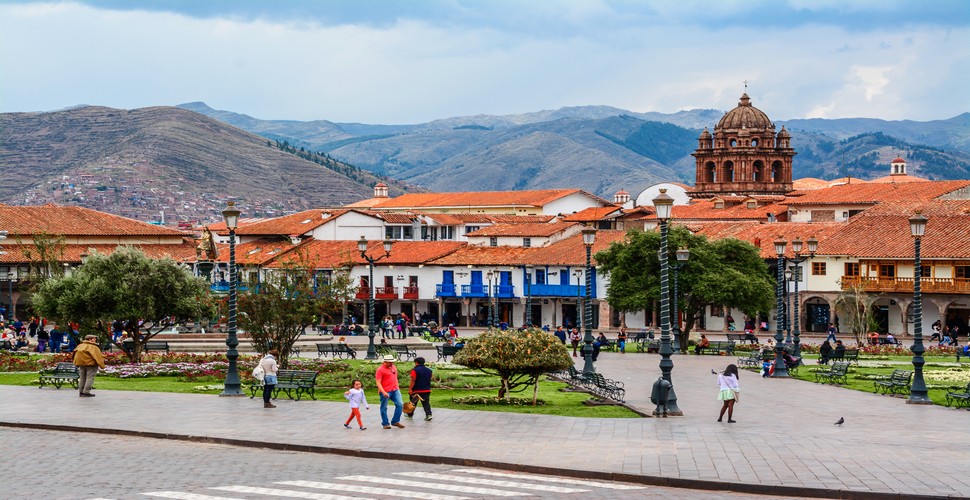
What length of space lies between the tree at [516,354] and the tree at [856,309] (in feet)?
118

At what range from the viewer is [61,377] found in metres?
30.9

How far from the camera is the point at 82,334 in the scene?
40406mm

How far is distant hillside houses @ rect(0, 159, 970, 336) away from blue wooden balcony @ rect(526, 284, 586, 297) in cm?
6

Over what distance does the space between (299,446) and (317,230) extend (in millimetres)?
72521

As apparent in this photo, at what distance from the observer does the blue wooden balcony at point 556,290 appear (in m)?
77.9

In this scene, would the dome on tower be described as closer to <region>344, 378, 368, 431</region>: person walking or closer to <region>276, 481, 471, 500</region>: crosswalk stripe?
<region>344, 378, 368, 431</region>: person walking

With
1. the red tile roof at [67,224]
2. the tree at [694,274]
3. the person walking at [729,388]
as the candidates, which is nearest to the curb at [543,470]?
the person walking at [729,388]

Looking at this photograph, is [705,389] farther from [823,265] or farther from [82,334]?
[823,265]

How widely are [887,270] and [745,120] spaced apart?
210 ft

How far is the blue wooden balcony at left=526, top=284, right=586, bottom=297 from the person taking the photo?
256 ft

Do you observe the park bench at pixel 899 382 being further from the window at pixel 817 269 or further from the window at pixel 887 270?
the window at pixel 817 269

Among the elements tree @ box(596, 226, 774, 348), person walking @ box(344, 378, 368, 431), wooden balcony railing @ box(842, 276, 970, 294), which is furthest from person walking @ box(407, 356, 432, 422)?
wooden balcony railing @ box(842, 276, 970, 294)

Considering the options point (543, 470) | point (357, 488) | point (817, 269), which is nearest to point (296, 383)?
point (543, 470)

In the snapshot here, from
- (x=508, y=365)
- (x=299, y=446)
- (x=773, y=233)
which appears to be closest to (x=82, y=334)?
(x=508, y=365)
